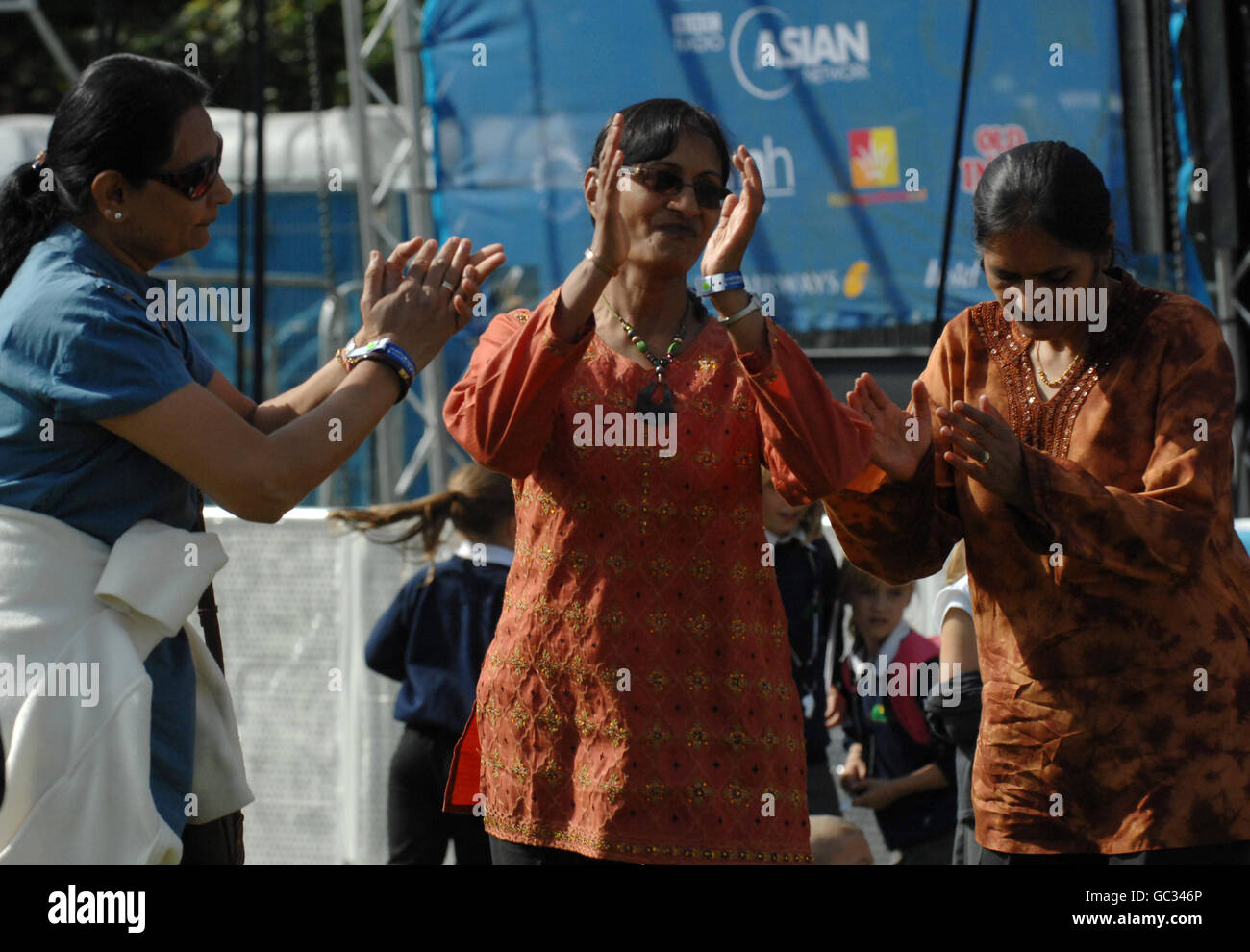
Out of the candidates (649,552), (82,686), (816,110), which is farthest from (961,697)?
(816,110)

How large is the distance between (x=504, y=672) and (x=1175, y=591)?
106cm

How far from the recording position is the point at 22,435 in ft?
6.81

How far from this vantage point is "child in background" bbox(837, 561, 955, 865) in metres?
3.97

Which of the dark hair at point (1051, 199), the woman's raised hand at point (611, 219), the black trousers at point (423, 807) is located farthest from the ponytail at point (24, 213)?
the black trousers at point (423, 807)

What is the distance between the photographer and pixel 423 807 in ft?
13.6

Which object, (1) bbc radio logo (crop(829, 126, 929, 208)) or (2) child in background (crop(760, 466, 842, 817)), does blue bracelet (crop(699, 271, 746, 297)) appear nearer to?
(2) child in background (crop(760, 466, 842, 817))

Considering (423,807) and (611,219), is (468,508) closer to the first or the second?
(423,807)

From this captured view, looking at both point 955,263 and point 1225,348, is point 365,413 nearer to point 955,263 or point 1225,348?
point 1225,348

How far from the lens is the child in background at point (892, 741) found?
3975 millimetres

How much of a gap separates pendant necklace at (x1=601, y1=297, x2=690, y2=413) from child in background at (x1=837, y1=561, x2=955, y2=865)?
1.68 m

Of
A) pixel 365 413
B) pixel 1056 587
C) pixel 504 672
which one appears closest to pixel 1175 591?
pixel 1056 587

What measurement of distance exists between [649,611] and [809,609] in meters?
1.78

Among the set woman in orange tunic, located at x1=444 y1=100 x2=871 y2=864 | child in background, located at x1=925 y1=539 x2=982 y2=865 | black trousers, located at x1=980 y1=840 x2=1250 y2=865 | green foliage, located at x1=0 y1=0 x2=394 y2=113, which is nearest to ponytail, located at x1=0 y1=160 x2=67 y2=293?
woman in orange tunic, located at x1=444 y1=100 x2=871 y2=864
